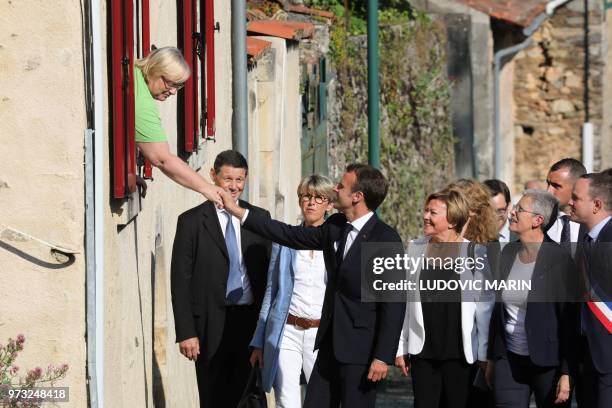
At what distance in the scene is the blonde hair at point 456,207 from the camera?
7.34 meters

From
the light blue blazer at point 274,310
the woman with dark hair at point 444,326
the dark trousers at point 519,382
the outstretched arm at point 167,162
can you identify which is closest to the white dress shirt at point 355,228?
the woman with dark hair at point 444,326

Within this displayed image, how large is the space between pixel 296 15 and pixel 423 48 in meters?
4.69

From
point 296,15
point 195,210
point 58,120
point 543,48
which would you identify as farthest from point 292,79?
point 543,48

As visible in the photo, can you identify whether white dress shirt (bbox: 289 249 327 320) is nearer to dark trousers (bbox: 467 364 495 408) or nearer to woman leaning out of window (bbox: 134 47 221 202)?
dark trousers (bbox: 467 364 495 408)

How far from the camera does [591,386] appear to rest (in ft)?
22.9

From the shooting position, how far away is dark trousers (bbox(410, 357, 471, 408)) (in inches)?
287

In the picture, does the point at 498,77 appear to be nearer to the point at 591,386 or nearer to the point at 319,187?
the point at 319,187

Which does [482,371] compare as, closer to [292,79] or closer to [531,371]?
[531,371]

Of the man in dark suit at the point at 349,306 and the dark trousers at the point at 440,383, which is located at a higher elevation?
the man in dark suit at the point at 349,306

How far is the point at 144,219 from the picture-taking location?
23.1ft

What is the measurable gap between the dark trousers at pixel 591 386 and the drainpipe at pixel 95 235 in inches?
105

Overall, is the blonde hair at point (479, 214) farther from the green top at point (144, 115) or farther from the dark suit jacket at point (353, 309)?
the green top at point (144, 115)

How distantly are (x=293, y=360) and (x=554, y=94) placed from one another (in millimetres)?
19468

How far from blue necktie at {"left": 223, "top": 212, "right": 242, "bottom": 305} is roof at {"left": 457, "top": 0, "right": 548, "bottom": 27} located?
13287 millimetres
